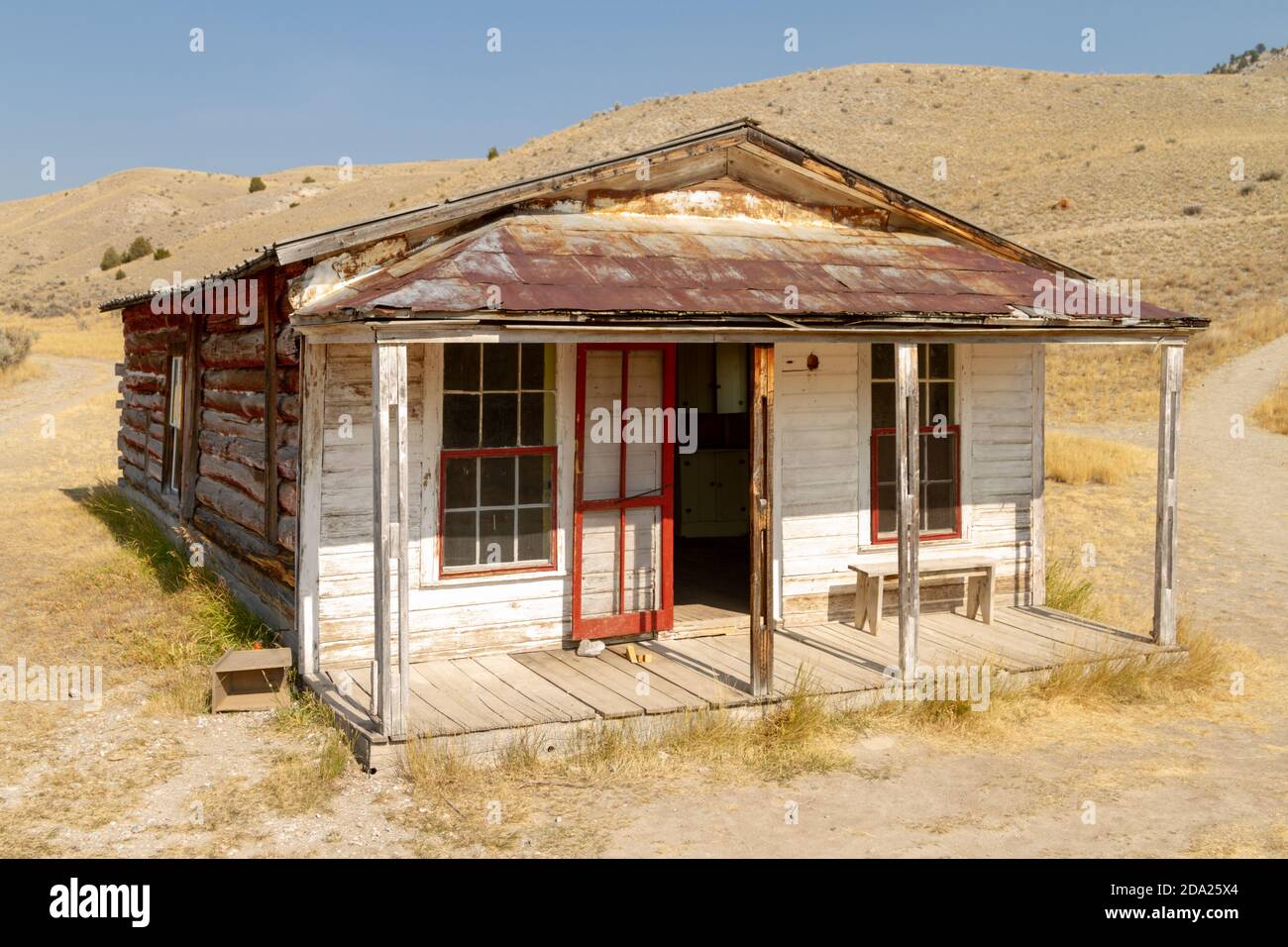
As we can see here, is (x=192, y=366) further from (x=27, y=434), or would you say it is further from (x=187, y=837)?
(x=27, y=434)

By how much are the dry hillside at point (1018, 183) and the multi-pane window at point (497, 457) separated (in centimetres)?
1739

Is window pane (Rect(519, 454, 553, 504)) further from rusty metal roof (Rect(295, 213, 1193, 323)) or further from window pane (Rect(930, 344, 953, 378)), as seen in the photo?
window pane (Rect(930, 344, 953, 378))

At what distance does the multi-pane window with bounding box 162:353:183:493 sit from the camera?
471 inches

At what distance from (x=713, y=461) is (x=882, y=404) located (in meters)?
3.75

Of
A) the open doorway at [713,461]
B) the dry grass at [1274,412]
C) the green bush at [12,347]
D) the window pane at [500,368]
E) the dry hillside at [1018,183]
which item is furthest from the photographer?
the dry hillside at [1018,183]

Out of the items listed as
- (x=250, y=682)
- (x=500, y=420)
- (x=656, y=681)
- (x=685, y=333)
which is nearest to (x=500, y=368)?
(x=500, y=420)

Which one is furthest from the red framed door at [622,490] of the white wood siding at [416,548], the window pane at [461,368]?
the window pane at [461,368]

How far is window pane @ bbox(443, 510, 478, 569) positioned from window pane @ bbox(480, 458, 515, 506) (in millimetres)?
162

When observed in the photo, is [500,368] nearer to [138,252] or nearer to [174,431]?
[174,431]

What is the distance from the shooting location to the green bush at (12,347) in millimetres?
27984

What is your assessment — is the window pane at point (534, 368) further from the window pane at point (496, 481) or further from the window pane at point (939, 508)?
the window pane at point (939, 508)

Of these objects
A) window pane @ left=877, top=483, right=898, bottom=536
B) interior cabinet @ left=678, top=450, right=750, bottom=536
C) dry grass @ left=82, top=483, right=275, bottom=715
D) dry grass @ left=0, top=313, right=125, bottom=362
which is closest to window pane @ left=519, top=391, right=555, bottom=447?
dry grass @ left=82, top=483, right=275, bottom=715

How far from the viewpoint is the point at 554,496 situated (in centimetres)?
823

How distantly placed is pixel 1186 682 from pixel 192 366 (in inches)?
360
